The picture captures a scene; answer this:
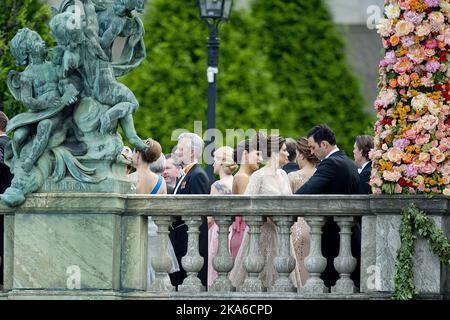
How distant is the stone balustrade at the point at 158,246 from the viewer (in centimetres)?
1410

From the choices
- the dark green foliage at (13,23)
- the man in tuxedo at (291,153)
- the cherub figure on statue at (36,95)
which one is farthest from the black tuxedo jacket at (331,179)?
the dark green foliage at (13,23)

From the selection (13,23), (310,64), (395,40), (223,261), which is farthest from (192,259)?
(310,64)

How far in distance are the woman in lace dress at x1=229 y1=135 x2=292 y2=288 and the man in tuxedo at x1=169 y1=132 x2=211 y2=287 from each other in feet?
1.97

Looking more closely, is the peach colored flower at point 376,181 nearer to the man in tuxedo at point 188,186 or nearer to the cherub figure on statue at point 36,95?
the man in tuxedo at point 188,186

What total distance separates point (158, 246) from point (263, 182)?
133 centimetres

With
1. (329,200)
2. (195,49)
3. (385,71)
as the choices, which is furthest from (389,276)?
(195,49)

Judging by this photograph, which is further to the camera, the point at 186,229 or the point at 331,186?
the point at 186,229

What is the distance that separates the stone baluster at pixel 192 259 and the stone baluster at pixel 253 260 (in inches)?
14.8

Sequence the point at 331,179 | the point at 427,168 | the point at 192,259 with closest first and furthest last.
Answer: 1. the point at 427,168
2. the point at 192,259
3. the point at 331,179

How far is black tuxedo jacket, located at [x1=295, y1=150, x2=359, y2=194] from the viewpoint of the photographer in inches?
584

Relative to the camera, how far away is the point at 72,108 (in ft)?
47.6

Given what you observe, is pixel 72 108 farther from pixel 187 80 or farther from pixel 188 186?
pixel 187 80

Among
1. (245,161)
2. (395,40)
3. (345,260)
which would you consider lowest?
(345,260)
